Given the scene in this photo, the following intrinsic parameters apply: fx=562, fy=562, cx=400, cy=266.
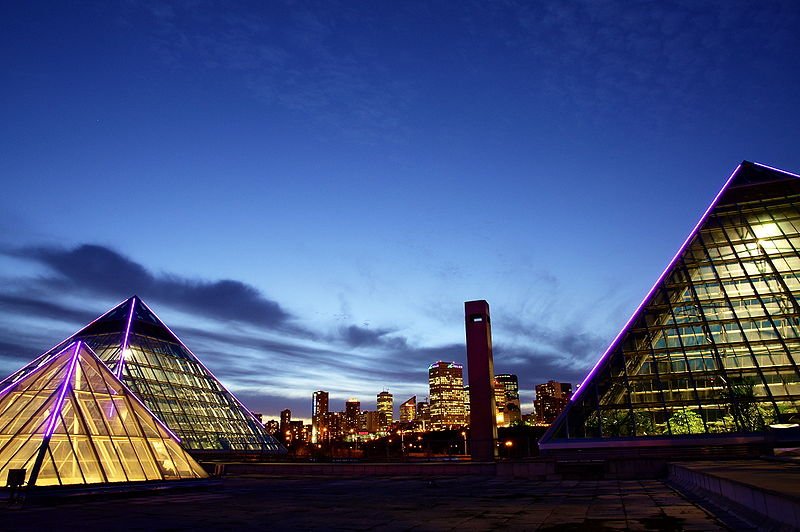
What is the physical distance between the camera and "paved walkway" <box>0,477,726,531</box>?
42.5ft

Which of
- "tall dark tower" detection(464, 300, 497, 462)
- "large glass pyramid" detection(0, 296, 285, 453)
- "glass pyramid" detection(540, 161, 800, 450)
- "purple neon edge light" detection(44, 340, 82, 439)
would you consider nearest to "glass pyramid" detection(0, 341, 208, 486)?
"purple neon edge light" detection(44, 340, 82, 439)

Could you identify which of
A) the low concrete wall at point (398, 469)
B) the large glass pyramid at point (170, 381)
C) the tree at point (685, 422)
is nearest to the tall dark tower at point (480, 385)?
the low concrete wall at point (398, 469)

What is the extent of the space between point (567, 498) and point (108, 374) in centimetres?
2294

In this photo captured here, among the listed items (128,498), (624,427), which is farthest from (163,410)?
(624,427)

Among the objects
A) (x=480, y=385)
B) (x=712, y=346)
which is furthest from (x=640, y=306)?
(x=480, y=385)

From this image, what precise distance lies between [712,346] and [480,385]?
21892 mm

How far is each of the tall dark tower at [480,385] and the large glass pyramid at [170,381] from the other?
20808 mm

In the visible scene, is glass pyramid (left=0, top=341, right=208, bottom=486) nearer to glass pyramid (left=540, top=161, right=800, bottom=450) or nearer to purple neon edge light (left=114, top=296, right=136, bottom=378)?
purple neon edge light (left=114, top=296, right=136, bottom=378)

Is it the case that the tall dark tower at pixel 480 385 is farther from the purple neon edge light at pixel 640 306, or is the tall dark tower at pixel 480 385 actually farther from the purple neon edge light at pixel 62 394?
the purple neon edge light at pixel 62 394

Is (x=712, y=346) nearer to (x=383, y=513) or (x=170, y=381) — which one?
(x=383, y=513)

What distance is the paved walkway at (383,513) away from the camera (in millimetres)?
12961

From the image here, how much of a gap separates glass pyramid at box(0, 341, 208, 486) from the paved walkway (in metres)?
2.55

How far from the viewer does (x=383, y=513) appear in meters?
16.1

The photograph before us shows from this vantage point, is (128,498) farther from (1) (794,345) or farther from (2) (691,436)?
(1) (794,345)
